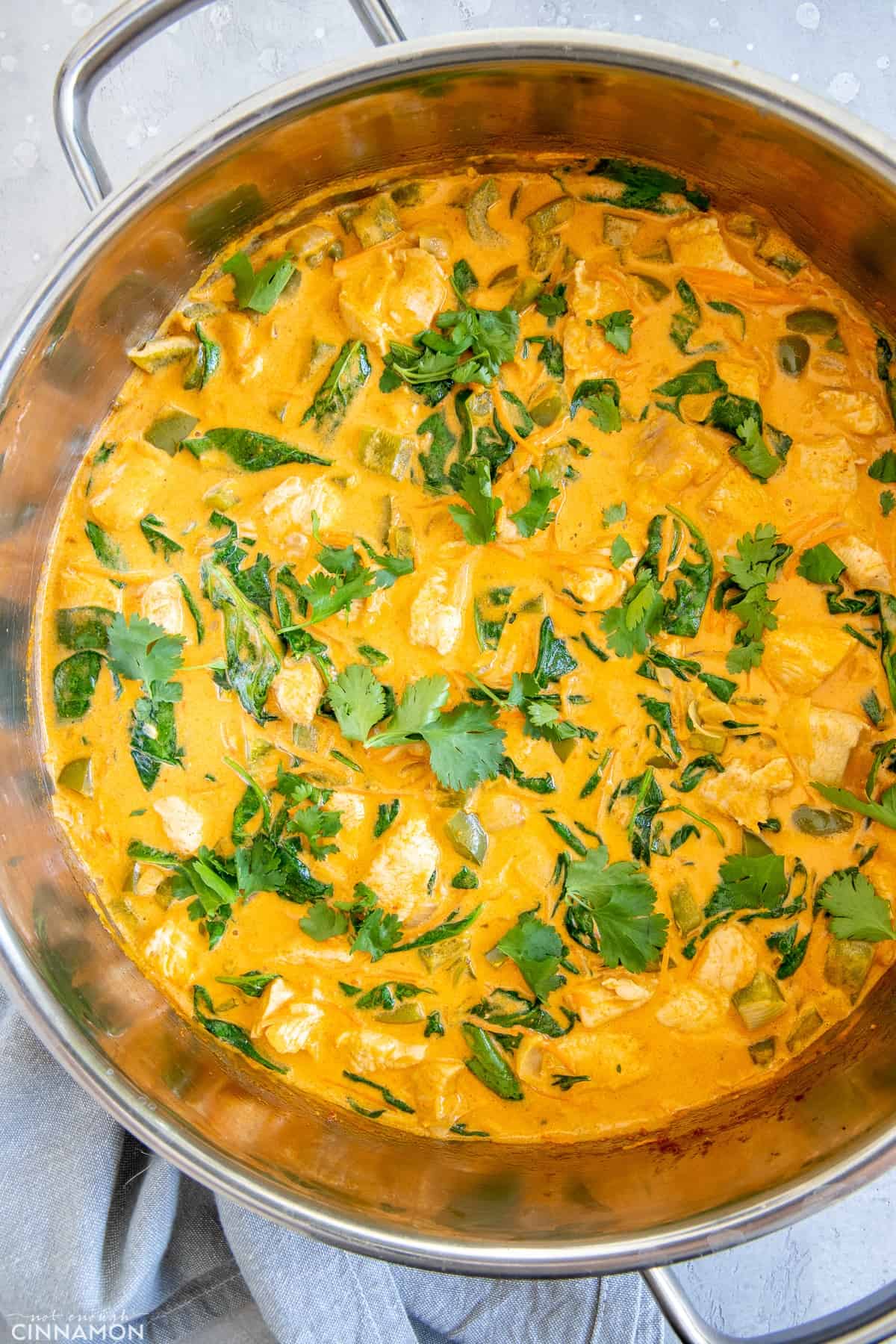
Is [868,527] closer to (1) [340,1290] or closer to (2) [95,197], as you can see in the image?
(2) [95,197]

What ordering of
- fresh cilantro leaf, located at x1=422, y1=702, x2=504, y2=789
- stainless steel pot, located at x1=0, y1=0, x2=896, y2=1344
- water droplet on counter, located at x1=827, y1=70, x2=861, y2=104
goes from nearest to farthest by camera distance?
stainless steel pot, located at x1=0, y1=0, x2=896, y2=1344
fresh cilantro leaf, located at x1=422, y1=702, x2=504, y2=789
water droplet on counter, located at x1=827, y1=70, x2=861, y2=104

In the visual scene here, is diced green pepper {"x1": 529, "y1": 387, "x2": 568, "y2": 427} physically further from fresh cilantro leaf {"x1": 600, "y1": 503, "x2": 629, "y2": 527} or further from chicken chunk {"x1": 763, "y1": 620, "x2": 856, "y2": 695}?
chicken chunk {"x1": 763, "y1": 620, "x2": 856, "y2": 695}

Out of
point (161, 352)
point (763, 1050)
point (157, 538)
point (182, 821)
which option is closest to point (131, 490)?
point (157, 538)

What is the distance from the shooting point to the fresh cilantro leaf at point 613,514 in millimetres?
2799

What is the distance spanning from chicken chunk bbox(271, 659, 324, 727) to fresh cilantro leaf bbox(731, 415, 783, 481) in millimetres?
1273

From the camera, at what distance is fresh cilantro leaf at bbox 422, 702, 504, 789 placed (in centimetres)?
268

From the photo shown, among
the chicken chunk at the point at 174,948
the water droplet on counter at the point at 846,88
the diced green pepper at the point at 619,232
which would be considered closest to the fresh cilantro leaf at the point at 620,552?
the diced green pepper at the point at 619,232

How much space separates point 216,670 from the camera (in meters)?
2.88

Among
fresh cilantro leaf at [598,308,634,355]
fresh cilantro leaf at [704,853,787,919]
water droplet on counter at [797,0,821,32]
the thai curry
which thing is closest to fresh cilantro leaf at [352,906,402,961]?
the thai curry

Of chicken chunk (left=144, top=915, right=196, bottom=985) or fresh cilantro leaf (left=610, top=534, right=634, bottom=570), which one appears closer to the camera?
fresh cilantro leaf (left=610, top=534, right=634, bottom=570)

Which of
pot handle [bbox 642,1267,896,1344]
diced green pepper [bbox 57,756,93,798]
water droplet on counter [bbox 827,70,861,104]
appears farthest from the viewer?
water droplet on counter [bbox 827,70,861,104]

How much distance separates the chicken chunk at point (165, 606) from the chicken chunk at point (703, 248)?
1656 mm

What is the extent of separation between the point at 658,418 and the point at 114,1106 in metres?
2.21

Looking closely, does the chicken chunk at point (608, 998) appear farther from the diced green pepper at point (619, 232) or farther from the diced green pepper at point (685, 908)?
the diced green pepper at point (619, 232)
